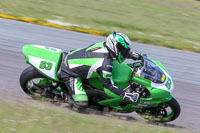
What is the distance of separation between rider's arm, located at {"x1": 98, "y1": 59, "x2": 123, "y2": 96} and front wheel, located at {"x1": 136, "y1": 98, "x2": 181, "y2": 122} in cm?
86

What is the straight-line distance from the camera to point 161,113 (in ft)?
22.4

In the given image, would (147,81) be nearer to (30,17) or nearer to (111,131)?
(111,131)

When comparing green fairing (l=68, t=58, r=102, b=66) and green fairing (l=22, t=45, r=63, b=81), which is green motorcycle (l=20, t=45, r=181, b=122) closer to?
green fairing (l=22, t=45, r=63, b=81)

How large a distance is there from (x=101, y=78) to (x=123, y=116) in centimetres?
115

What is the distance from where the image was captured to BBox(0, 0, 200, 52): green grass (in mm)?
12781

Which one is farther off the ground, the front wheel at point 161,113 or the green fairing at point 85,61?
the green fairing at point 85,61

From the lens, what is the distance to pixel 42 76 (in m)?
6.73

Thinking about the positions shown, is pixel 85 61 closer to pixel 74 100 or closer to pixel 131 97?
pixel 74 100

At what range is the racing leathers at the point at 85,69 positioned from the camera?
6.25 metres

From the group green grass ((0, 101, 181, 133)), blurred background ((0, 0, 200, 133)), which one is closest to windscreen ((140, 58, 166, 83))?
blurred background ((0, 0, 200, 133))

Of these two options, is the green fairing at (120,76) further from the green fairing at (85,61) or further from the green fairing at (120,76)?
the green fairing at (85,61)

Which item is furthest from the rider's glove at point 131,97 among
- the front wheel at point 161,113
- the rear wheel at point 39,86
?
the rear wheel at point 39,86

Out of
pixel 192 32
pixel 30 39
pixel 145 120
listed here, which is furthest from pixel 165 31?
pixel 145 120

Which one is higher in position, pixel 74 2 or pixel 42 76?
pixel 74 2
